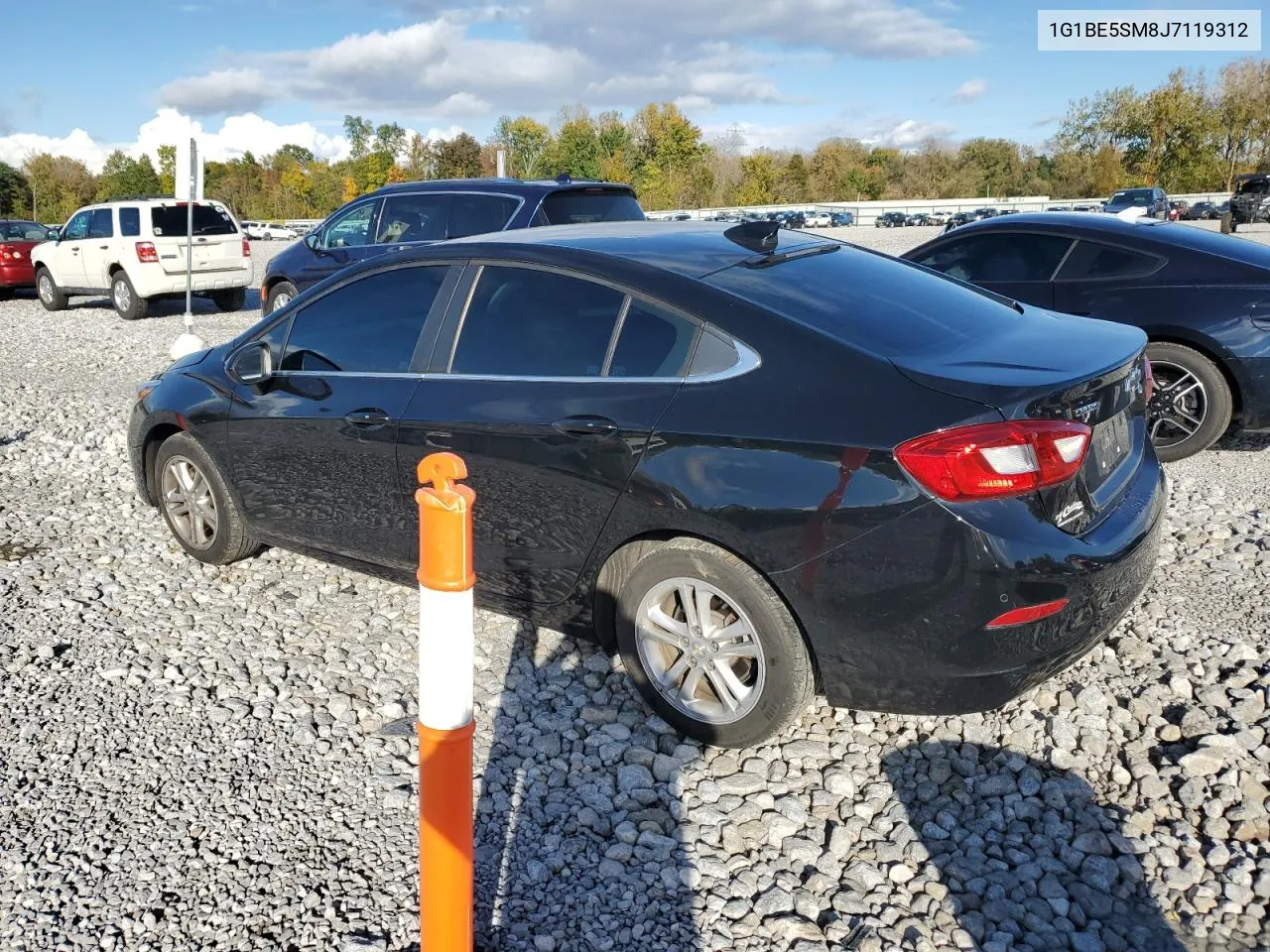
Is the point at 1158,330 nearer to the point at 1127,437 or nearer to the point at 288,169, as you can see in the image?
the point at 1127,437

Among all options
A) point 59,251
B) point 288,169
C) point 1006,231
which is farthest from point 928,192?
point 1006,231

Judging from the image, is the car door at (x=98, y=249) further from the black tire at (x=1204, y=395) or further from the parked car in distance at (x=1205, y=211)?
the parked car in distance at (x=1205, y=211)

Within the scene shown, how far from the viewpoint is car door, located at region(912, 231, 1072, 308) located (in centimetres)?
725

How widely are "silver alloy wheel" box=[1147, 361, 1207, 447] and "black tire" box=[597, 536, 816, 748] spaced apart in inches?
179

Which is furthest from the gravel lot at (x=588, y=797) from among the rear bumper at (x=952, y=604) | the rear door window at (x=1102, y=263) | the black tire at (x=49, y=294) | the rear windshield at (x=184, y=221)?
the black tire at (x=49, y=294)

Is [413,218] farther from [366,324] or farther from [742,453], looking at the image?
[742,453]

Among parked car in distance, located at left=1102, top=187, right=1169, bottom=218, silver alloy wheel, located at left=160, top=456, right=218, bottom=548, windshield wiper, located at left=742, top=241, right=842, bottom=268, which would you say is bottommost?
silver alloy wheel, located at left=160, top=456, right=218, bottom=548

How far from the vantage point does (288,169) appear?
101 metres

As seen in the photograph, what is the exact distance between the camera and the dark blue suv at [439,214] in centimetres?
1001

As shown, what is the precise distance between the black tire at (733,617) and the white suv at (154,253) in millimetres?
14484

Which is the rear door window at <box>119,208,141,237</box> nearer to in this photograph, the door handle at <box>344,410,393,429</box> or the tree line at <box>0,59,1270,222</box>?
the door handle at <box>344,410,393,429</box>

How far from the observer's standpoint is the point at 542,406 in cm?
365

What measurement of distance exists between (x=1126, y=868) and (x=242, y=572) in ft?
13.3

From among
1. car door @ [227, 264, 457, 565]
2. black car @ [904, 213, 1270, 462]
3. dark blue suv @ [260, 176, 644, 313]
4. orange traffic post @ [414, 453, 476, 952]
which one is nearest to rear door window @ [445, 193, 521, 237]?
dark blue suv @ [260, 176, 644, 313]
